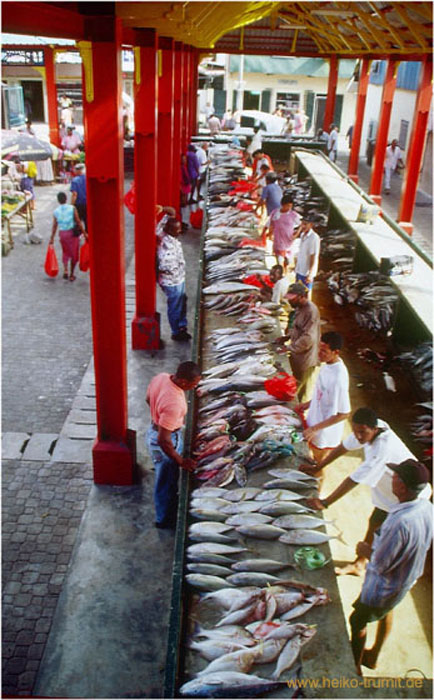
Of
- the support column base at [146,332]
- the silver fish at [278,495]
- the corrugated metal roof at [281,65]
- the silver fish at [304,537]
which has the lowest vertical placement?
the support column base at [146,332]

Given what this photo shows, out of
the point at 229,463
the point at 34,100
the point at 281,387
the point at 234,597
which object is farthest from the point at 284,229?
the point at 34,100

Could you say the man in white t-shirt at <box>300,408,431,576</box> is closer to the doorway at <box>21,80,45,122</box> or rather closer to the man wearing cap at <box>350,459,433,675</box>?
the man wearing cap at <box>350,459,433,675</box>

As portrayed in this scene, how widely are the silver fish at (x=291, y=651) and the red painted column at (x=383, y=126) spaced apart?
50.9 feet

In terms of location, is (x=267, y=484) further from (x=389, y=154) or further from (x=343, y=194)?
(x=389, y=154)

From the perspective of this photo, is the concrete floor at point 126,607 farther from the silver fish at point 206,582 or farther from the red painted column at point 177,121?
the red painted column at point 177,121

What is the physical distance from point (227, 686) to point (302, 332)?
A: 3.84 metres

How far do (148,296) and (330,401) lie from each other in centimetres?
427

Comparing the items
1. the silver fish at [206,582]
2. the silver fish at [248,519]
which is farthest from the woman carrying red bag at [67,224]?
the silver fish at [206,582]

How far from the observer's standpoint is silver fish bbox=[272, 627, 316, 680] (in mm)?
3465

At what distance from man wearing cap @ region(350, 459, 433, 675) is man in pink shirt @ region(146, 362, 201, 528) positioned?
1.60 meters

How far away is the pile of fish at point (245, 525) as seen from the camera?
139 inches

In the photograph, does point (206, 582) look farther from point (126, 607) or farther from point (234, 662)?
point (126, 607)

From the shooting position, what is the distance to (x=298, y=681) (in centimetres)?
342

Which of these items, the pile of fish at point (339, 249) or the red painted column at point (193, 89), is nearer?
the pile of fish at point (339, 249)
